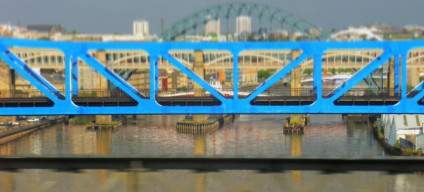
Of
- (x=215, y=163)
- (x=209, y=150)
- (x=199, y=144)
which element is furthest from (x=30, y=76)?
(x=215, y=163)

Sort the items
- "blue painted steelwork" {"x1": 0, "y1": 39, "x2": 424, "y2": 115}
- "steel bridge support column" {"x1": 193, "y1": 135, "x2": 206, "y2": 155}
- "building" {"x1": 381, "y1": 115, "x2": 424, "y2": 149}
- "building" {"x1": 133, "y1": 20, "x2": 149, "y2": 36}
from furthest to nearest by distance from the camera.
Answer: "building" {"x1": 133, "y1": 20, "x2": 149, "y2": 36}, "steel bridge support column" {"x1": 193, "y1": 135, "x2": 206, "y2": 155}, "building" {"x1": 381, "y1": 115, "x2": 424, "y2": 149}, "blue painted steelwork" {"x1": 0, "y1": 39, "x2": 424, "y2": 115}

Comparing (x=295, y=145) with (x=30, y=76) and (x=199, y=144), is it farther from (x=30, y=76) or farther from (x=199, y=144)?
(x=30, y=76)

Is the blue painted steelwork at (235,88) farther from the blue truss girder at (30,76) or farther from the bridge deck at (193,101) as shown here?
the bridge deck at (193,101)

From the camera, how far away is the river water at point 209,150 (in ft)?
5.78

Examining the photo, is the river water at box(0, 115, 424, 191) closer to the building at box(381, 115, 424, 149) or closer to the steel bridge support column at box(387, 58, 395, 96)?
the building at box(381, 115, 424, 149)

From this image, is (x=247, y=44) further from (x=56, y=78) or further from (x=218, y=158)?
(x=56, y=78)

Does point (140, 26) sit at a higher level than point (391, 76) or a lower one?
higher

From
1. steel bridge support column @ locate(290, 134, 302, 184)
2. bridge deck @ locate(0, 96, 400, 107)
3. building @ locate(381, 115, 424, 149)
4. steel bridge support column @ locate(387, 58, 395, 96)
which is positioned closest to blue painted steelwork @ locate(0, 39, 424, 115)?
bridge deck @ locate(0, 96, 400, 107)

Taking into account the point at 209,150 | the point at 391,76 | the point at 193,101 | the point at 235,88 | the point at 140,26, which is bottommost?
the point at 209,150

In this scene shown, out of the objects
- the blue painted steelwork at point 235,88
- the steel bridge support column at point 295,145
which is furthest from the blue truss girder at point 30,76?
the steel bridge support column at point 295,145

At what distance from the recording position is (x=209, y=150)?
1378 centimetres

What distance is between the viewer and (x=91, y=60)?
10164 mm

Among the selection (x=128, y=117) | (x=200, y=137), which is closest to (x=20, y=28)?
(x=128, y=117)

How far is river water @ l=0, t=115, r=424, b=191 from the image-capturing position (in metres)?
1.76
